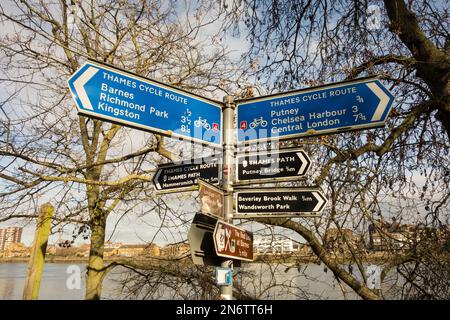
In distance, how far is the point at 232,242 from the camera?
8.32 feet

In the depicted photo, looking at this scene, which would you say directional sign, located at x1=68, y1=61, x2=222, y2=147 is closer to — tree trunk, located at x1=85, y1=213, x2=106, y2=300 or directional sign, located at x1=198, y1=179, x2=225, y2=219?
directional sign, located at x1=198, y1=179, x2=225, y2=219

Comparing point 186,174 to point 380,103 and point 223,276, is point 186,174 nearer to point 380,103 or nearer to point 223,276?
point 223,276

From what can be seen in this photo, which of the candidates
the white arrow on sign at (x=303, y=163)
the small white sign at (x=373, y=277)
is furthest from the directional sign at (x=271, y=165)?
the small white sign at (x=373, y=277)

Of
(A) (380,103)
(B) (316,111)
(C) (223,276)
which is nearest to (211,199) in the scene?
(C) (223,276)

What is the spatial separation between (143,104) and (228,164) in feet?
2.44

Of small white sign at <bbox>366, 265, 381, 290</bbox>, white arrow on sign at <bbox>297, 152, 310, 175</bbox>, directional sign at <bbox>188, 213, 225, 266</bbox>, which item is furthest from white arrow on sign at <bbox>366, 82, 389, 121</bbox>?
small white sign at <bbox>366, 265, 381, 290</bbox>

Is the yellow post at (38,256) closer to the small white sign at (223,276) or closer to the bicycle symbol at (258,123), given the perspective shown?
the small white sign at (223,276)

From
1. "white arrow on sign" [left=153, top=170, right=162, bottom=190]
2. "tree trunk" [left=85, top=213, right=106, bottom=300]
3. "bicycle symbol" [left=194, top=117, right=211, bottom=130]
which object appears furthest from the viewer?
"tree trunk" [left=85, top=213, right=106, bottom=300]

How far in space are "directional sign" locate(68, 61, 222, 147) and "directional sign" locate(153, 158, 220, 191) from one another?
18 centimetres

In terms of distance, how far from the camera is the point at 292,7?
4.89m

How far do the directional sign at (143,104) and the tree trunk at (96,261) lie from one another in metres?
4.96

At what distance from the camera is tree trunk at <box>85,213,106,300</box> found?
7137mm
